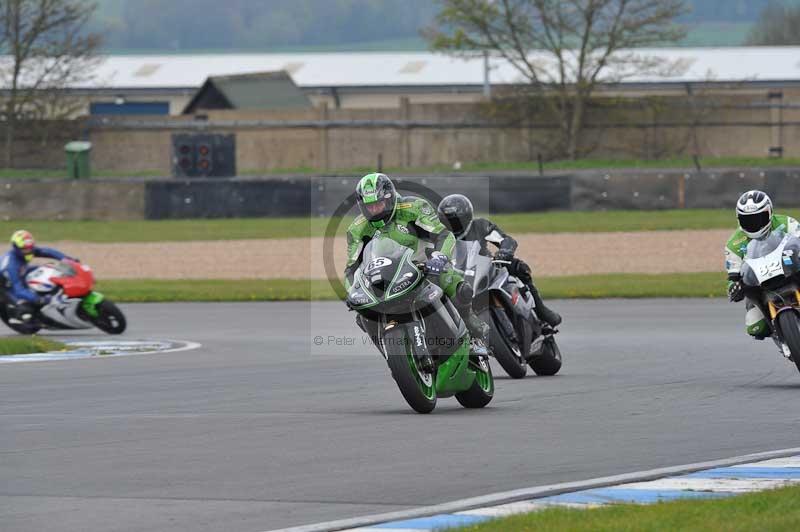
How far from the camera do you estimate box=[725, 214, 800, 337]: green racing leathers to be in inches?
527

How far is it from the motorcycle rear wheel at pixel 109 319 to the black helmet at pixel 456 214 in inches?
312

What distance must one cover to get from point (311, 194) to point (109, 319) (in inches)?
693

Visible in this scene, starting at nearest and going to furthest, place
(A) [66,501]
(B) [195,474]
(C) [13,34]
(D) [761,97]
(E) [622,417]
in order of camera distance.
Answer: (A) [66,501], (B) [195,474], (E) [622,417], (C) [13,34], (D) [761,97]

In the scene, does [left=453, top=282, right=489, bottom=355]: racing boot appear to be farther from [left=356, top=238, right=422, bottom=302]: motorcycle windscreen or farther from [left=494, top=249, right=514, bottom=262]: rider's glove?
[left=494, top=249, right=514, bottom=262]: rider's glove

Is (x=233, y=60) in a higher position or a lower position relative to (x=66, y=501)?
higher

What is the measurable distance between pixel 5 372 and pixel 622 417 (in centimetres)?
697

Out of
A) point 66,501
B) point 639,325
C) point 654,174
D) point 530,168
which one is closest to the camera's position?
point 66,501

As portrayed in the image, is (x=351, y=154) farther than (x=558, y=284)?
Yes

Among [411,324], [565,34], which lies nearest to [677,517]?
[411,324]

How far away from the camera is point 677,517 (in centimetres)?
706

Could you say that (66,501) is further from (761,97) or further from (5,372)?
(761,97)

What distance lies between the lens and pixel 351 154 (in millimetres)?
57031

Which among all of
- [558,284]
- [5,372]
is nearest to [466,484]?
[5,372]

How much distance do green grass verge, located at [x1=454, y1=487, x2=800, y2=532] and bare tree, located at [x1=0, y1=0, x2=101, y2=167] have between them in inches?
1913
